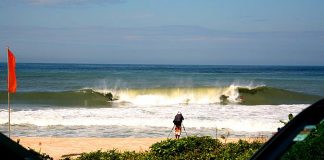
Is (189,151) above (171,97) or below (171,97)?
below

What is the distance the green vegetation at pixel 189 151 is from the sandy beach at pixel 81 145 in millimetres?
3916

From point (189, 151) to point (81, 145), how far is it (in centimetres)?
659

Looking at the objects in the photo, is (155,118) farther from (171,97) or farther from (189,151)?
(171,97)

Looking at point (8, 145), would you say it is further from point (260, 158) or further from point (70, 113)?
point (70, 113)

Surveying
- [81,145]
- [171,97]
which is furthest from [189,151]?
[171,97]

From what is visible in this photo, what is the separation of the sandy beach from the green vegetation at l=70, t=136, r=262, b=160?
3.92 metres

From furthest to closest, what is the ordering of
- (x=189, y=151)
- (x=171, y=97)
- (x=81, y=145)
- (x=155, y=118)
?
(x=171, y=97) → (x=155, y=118) → (x=81, y=145) → (x=189, y=151)

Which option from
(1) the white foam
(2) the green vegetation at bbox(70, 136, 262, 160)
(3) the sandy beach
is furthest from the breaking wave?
(2) the green vegetation at bbox(70, 136, 262, 160)

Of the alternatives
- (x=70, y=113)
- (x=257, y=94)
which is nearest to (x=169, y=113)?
(x=70, y=113)

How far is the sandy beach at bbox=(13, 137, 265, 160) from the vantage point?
49.3 feet

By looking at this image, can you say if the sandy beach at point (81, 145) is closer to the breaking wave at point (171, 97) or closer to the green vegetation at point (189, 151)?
the green vegetation at point (189, 151)

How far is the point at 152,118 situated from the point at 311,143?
22837 mm

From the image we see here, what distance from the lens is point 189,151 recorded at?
10531 millimetres

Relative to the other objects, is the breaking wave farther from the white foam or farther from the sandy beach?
the sandy beach
